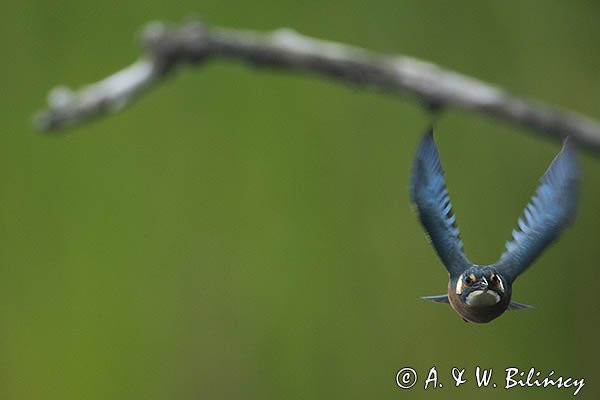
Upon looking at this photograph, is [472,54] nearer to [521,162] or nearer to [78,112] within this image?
[521,162]

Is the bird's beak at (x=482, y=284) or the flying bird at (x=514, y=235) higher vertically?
the flying bird at (x=514, y=235)

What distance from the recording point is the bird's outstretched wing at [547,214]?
0.24 meters

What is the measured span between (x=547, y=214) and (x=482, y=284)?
3 centimetres

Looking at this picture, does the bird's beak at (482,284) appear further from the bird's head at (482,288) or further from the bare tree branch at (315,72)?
the bare tree branch at (315,72)

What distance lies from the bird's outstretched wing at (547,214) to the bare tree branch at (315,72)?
0.16 metres

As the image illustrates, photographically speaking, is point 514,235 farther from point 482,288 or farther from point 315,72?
point 315,72

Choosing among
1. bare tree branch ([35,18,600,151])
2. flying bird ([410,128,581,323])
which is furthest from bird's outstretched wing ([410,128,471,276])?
bare tree branch ([35,18,600,151])

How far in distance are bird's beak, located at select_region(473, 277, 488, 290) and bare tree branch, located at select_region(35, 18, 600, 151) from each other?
18 cm

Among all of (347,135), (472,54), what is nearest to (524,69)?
(472,54)

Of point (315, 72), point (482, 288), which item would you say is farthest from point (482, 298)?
point (315, 72)

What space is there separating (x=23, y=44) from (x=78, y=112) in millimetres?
415

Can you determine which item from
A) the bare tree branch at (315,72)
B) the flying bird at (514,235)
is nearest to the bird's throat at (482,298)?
the flying bird at (514,235)

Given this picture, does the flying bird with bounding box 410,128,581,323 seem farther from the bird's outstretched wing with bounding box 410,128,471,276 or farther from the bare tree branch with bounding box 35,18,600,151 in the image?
the bare tree branch with bounding box 35,18,600,151

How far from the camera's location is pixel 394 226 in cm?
71
